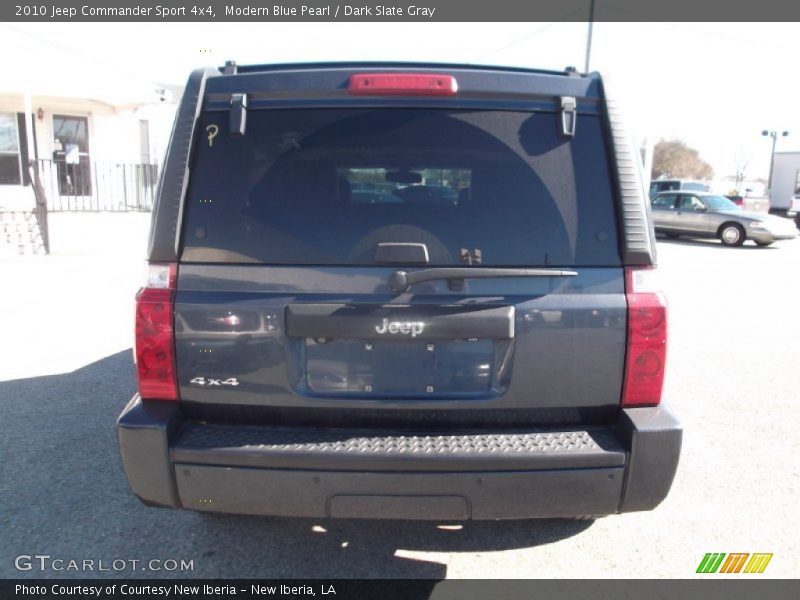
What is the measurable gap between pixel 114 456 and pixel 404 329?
2642 millimetres

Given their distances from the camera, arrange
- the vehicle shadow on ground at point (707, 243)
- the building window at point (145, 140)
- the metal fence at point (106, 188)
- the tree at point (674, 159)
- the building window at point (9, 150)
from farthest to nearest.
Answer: the tree at point (674, 159) < the building window at point (145, 140) < the vehicle shadow on ground at point (707, 243) < the building window at point (9, 150) < the metal fence at point (106, 188)

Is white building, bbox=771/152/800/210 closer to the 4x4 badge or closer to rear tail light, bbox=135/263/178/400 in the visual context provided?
the 4x4 badge

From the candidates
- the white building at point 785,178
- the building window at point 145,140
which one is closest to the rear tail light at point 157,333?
the building window at point 145,140

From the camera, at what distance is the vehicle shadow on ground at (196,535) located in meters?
2.94

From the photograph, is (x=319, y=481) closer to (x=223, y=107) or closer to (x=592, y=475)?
(x=592, y=475)

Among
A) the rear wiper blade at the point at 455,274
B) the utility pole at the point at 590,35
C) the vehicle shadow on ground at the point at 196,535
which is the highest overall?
the utility pole at the point at 590,35

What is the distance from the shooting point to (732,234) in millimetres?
18156

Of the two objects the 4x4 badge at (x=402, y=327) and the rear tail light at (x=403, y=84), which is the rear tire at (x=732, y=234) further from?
the 4x4 badge at (x=402, y=327)

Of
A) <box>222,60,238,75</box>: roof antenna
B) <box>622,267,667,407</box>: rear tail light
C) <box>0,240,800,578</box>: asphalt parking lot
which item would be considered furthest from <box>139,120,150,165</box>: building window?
<box>622,267,667,407</box>: rear tail light

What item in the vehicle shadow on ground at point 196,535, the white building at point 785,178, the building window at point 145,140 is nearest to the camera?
the vehicle shadow on ground at point 196,535

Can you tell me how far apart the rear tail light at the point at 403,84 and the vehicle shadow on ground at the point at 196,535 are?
216cm

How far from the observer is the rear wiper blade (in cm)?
237

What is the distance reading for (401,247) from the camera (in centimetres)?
240
